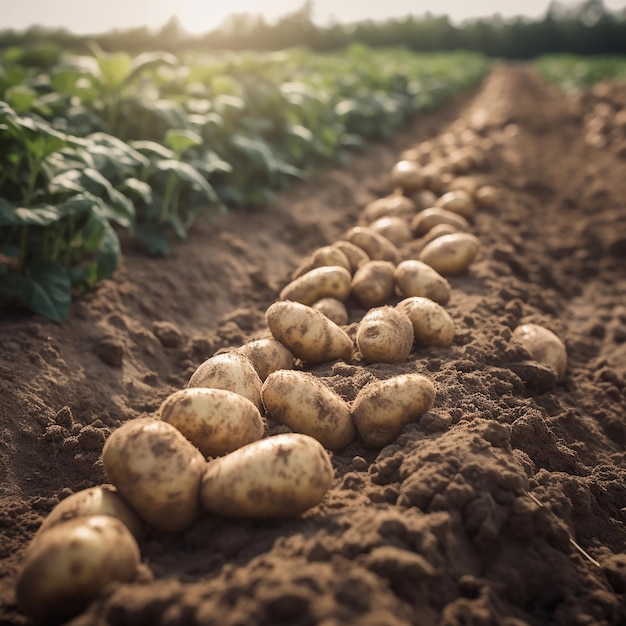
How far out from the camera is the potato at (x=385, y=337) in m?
2.71

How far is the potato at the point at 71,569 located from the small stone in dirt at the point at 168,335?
1.87 meters

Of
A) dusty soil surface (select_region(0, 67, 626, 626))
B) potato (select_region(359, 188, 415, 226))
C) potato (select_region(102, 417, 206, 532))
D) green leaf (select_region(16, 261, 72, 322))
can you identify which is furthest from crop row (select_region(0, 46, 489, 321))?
potato (select_region(102, 417, 206, 532))

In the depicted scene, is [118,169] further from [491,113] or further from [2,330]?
[491,113]

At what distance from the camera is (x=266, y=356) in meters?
2.71

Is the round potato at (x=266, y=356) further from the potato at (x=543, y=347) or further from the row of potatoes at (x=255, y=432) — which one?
the potato at (x=543, y=347)

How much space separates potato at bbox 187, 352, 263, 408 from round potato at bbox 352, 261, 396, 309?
1130 mm

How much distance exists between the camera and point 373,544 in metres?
1.64

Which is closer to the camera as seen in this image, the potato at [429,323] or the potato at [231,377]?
the potato at [231,377]

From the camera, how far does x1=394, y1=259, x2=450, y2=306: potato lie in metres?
3.38

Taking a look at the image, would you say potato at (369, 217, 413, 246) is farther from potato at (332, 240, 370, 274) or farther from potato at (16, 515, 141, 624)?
potato at (16, 515, 141, 624)

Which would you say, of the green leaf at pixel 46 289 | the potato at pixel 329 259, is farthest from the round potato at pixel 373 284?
the green leaf at pixel 46 289

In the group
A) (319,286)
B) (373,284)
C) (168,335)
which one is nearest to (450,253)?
(373,284)

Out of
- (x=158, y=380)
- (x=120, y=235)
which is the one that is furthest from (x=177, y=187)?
(x=158, y=380)

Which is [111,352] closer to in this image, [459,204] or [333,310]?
[333,310]
